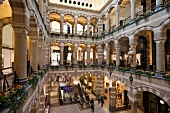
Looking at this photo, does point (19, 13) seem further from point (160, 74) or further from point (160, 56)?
point (160, 74)

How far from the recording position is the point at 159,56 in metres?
9.43

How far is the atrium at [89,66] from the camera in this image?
5.34 m

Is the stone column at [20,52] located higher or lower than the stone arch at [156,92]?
higher

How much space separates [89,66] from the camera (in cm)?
1989

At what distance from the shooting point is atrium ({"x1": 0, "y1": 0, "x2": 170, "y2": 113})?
534cm

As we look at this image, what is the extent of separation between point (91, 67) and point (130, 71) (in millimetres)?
8518

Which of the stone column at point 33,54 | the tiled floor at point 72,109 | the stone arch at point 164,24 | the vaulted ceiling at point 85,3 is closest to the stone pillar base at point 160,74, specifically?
the stone arch at point 164,24

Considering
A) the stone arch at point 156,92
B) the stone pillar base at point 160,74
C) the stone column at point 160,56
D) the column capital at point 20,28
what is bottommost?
the stone arch at point 156,92

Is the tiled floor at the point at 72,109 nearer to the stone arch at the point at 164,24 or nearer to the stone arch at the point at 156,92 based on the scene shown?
the stone arch at the point at 156,92

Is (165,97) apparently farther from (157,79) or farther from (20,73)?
(20,73)

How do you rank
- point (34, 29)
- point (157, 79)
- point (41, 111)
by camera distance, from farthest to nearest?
point (41, 111)
point (157, 79)
point (34, 29)

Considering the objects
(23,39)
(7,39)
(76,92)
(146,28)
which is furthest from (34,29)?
(76,92)

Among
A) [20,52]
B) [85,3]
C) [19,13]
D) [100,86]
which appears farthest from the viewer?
[85,3]

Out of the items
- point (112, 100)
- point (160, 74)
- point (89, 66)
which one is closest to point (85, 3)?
point (89, 66)
